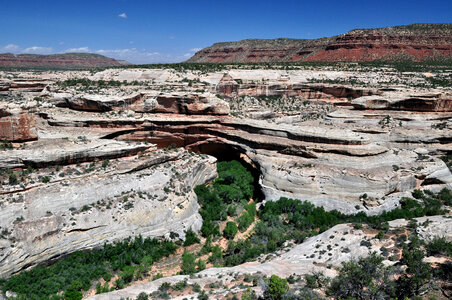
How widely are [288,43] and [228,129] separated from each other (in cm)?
10400

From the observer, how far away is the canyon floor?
50.6ft

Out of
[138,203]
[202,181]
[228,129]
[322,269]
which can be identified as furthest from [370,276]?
[228,129]

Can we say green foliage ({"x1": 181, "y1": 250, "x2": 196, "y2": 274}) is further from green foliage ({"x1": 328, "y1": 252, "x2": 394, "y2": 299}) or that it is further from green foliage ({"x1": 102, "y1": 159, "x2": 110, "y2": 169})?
green foliage ({"x1": 102, "y1": 159, "x2": 110, "y2": 169})

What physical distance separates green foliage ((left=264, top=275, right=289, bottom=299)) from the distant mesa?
164147mm

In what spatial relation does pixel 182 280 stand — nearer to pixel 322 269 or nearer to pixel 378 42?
pixel 322 269

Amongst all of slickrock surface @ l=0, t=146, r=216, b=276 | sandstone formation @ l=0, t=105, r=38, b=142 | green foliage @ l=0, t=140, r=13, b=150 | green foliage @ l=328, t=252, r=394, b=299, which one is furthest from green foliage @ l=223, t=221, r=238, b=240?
green foliage @ l=0, t=140, r=13, b=150

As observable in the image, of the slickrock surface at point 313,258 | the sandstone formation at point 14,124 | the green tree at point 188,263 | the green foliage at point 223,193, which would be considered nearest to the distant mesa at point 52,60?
the sandstone formation at point 14,124

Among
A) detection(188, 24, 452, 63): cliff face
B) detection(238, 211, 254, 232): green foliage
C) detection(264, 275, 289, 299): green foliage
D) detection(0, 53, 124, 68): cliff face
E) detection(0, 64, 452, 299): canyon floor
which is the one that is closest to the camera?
detection(264, 275, 289, 299): green foliage

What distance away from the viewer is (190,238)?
1891 cm

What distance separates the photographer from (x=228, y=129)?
29.7m

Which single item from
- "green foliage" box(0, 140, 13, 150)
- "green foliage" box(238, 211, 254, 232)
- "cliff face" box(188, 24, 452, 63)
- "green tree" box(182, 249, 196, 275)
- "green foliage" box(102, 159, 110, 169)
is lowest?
"green tree" box(182, 249, 196, 275)

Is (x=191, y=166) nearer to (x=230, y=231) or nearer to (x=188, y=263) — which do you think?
(x=230, y=231)

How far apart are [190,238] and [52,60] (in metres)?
191

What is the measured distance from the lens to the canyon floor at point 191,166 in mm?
15430
